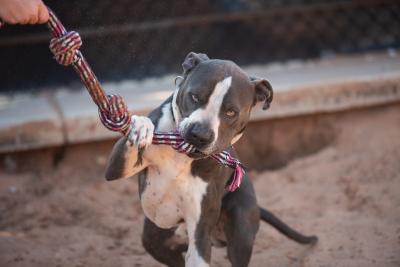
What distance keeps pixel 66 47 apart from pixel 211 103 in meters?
0.73

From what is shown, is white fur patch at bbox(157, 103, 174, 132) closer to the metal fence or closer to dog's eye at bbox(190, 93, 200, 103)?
dog's eye at bbox(190, 93, 200, 103)

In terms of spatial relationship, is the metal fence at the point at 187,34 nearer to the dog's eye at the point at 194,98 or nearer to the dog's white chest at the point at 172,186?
the dog's white chest at the point at 172,186

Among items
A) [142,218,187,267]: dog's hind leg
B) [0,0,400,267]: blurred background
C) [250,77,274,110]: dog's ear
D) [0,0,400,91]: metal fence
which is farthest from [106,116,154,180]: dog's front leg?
Result: [0,0,400,91]: metal fence

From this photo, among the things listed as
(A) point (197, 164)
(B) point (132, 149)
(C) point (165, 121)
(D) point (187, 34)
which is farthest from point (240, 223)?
(D) point (187, 34)

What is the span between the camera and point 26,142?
5.27m

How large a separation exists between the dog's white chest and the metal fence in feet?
7.52

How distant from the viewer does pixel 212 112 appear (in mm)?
3342

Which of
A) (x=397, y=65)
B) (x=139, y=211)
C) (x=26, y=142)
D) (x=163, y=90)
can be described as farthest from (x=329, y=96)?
(x=26, y=142)

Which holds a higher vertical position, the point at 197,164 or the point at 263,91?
the point at 263,91

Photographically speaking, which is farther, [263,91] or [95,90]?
[263,91]

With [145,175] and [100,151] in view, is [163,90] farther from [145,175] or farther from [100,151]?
[145,175]

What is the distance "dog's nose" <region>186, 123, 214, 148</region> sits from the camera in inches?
128

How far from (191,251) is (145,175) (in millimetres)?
473

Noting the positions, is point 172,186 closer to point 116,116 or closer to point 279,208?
point 116,116
